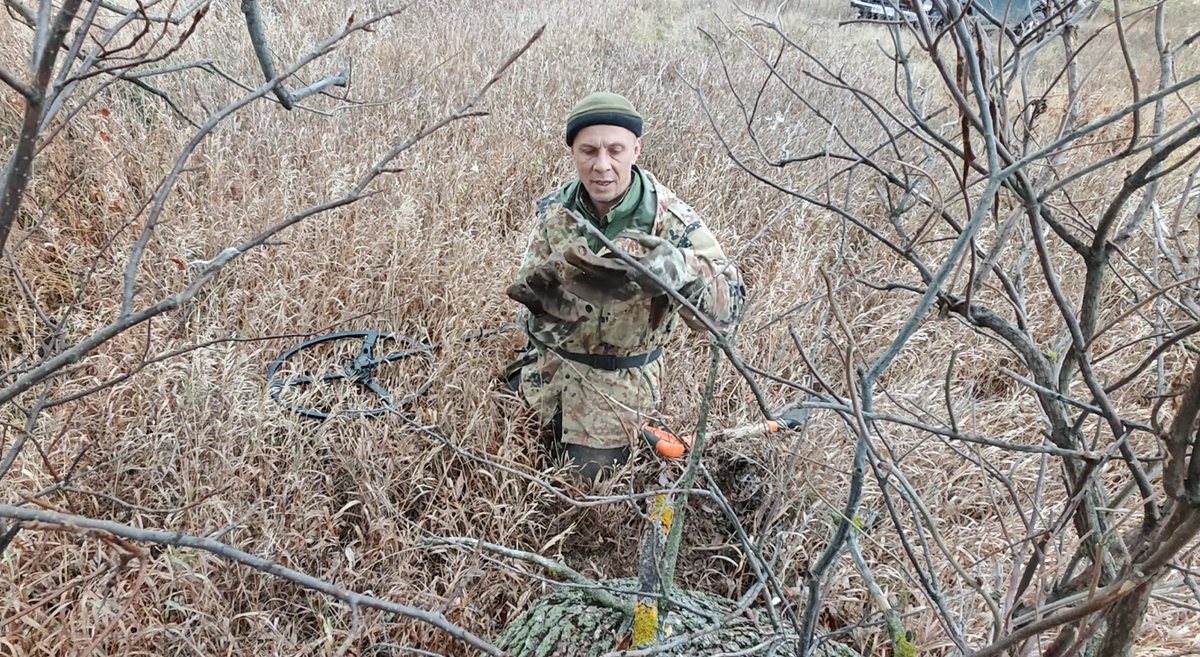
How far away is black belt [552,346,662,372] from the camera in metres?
2.46

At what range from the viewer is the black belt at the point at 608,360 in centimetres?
246

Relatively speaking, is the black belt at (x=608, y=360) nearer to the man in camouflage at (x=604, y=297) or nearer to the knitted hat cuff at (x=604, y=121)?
the man in camouflage at (x=604, y=297)

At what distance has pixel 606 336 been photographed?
95.7 inches

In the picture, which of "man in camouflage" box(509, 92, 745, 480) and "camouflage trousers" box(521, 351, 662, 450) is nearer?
"man in camouflage" box(509, 92, 745, 480)

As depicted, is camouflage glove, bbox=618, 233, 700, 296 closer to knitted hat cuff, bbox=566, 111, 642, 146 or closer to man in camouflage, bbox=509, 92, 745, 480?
man in camouflage, bbox=509, 92, 745, 480

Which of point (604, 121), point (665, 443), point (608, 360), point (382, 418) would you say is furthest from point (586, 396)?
point (604, 121)

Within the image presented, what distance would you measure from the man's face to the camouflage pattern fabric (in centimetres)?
12

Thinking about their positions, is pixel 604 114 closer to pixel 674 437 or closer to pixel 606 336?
pixel 606 336

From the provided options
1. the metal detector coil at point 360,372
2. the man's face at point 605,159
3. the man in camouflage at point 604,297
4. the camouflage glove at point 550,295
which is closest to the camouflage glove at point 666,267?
the man in camouflage at point 604,297

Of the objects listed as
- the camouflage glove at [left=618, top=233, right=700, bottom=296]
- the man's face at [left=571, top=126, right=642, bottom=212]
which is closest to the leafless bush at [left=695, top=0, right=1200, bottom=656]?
the camouflage glove at [left=618, top=233, right=700, bottom=296]

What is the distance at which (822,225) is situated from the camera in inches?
144

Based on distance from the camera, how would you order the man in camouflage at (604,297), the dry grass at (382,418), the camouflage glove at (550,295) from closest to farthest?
1. the dry grass at (382,418)
2. the camouflage glove at (550,295)
3. the man in camouflage at (604,297)

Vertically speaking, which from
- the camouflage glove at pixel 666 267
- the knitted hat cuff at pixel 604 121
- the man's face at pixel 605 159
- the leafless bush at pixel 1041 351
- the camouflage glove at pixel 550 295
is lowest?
the leafless bush at pixel 1041 351

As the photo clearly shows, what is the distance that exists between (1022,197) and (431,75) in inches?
164
